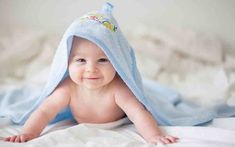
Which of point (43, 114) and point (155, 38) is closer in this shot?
point (43, 114)

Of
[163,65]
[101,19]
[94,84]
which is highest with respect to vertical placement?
[101,19]

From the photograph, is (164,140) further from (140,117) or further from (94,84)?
(94,84)

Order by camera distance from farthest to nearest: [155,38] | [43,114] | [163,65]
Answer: [155,38] < [163,65] < [43,114]

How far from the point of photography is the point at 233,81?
147 cm

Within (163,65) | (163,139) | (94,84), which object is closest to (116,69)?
(94,84)

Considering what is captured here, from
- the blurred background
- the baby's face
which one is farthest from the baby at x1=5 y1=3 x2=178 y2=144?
the blurred background

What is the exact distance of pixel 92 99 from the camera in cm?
109

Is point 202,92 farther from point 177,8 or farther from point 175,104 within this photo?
point 177,8

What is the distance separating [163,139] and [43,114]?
32cm

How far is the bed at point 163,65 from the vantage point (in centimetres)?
111

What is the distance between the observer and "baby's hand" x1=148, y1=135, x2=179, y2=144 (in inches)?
37.5

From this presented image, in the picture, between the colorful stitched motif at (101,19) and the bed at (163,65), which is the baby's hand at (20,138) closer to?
the bed at (163,65)

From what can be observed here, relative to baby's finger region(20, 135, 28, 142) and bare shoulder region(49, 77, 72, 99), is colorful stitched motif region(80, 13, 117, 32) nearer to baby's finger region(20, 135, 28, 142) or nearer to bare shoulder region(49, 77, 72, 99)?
bare shoulder region(49, 77, 72, 99)

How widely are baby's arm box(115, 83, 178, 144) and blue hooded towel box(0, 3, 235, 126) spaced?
0.08ft
